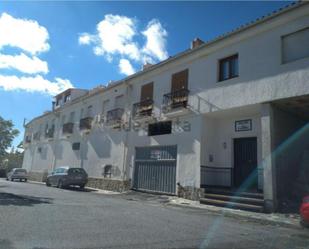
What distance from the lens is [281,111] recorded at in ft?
46.4

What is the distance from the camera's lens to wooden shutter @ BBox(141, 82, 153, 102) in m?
20.4

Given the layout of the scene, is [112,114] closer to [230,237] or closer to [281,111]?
[281,111]

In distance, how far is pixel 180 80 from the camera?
18250 mm

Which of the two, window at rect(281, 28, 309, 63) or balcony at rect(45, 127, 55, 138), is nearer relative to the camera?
window at rect(281, 28, 309, 63)

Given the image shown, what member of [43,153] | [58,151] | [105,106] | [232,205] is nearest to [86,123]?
[105,106]

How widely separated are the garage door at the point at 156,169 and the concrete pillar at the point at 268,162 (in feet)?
19.7

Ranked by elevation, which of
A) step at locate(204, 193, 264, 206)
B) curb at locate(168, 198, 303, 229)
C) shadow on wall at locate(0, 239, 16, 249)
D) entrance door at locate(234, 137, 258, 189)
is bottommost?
shadow on wall at locate(0, 239, 16, 249)

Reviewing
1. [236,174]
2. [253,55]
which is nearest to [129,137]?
[236,174]

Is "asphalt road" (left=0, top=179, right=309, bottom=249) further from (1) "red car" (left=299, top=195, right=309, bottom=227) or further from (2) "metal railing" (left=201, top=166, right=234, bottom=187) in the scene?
(2) "metal railing" (left=201, top=166, right=234, bottom=187)

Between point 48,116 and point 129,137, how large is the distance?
18.6 m

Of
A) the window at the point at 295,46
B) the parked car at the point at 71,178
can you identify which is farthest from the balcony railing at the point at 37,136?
the window at the point at 295,46

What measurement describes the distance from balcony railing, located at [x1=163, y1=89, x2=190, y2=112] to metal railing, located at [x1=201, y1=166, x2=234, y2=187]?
3.55 metres

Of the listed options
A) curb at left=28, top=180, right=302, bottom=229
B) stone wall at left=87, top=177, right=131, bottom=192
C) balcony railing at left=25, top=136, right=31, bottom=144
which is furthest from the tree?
curb at left=28, top=180, right=302, bottom=229

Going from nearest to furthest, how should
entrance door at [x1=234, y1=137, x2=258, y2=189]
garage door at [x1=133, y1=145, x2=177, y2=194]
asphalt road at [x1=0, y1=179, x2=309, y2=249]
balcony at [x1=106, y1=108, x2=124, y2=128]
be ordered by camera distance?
asphalt road at [x1=0, y1=179, x2=309, y2=249] → entrance door at [x1=234, y1=137, x2=258, y2=189] → garage door at [x1=133, y1=145, x2=177, y2=194] → balcony at [x1=106, y1=108, x2=124, y2=128]
